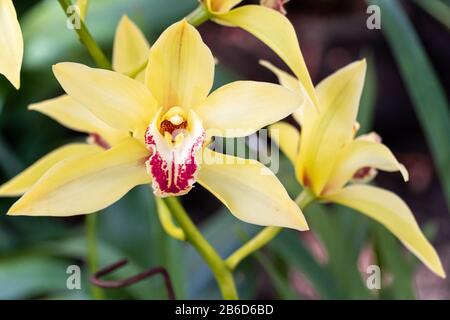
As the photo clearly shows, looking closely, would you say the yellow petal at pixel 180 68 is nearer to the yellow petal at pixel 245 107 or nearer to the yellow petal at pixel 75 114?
the yellow petal at pixel 245 107

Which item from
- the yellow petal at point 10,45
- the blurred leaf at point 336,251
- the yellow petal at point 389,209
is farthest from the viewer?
the blurred leaf at point 336,251

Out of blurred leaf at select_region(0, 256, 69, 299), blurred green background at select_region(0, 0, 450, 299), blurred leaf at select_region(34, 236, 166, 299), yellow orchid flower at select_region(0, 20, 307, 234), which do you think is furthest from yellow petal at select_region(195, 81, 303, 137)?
blurred leaf at select_region(0, 256, 69, 299)

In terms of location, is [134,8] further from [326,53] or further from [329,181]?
[326,53]

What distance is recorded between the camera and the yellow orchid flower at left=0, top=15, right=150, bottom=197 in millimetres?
1022

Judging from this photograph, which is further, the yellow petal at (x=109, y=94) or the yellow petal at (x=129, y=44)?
the yellow petal at (x=129, y=44)

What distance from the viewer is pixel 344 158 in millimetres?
971

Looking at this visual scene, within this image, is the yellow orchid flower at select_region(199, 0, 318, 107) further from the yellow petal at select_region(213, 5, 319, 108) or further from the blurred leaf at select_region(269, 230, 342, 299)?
the blurred leaf at select_region(269, 230, 342, 299)

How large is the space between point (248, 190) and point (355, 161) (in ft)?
0.66

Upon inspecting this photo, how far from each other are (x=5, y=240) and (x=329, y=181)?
1256 mm

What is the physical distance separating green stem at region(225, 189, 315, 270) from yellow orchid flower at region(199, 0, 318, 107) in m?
0.22

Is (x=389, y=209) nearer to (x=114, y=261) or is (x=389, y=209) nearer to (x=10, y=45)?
(x=10, y=45)

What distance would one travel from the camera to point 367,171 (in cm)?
102

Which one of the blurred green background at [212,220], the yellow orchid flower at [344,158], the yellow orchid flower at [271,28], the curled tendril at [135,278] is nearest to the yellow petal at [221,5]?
the yellow orchid flower at [271,28]

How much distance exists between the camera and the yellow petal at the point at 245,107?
807 millimetres
